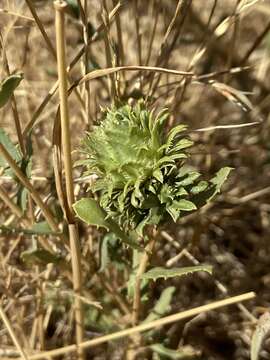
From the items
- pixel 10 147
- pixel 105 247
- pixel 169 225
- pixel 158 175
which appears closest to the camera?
pixel 158 175

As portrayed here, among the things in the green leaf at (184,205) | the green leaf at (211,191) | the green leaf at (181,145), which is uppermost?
the green leaf at (181,145)

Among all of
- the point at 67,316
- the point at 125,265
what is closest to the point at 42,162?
the point at 67,316

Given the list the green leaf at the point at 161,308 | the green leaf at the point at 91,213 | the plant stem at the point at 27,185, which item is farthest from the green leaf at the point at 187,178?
the green leaf at the point at 161,308

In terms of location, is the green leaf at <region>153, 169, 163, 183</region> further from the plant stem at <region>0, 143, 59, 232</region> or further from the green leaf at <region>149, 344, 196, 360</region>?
the green leaf at <region>149, 344, 196, 360</region>

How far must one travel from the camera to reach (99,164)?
80 centimetres

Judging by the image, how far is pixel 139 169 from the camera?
791 mm

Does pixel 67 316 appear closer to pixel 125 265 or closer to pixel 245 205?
pixel 125 265

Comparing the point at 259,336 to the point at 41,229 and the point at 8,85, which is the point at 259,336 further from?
the point at 8,85

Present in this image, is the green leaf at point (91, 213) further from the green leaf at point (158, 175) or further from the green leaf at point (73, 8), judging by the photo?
the green leaf at point (73, 8)

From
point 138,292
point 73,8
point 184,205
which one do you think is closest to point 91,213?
point 184,205

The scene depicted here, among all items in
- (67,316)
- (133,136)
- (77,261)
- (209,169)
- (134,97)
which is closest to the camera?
(133,136)

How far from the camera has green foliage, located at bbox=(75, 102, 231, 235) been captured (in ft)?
2.59

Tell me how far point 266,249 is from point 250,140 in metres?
0.27

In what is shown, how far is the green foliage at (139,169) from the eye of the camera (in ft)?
2.59
